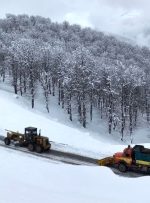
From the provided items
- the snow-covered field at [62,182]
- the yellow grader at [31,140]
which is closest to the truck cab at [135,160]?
the snow-covered field at [62,182]

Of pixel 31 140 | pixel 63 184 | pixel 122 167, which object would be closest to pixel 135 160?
pixel 122 167

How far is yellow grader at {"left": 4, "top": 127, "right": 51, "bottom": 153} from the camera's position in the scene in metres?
35.4

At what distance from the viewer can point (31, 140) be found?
1423 inches

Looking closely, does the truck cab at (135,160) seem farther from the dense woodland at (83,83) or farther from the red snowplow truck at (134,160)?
the dense woodland at (83,83)

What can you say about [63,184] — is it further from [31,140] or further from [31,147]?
[31,140]

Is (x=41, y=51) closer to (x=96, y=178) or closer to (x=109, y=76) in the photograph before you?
(x=109, y=76)

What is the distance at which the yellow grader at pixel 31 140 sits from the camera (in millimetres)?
35406

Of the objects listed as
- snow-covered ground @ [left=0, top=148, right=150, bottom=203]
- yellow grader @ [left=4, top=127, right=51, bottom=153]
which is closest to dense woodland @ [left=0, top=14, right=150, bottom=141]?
yellow grader @ [left=4, top=127, right=51, bottom=153]

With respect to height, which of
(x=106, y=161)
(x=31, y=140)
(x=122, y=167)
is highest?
(x=31, y=140)

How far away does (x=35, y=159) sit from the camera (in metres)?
32.7

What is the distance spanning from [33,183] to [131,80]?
56231 millimetres

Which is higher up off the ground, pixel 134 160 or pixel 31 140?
pixel 31 140

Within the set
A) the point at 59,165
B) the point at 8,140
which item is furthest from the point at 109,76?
the point at 59,165

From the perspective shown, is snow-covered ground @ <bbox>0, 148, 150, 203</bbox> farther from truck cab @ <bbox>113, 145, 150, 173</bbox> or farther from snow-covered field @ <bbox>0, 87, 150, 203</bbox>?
truck cab @ <bbox>113, 145, 150, 173</bbox>
